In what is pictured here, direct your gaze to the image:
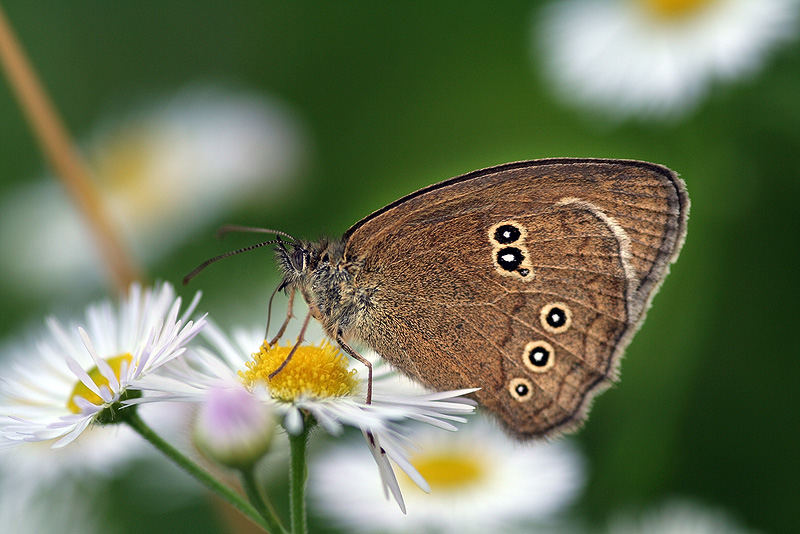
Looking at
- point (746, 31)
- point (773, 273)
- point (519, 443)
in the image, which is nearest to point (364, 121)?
point (746, 31)

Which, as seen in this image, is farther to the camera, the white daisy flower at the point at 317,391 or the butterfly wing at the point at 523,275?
the butterfly wing at the point at 523,275

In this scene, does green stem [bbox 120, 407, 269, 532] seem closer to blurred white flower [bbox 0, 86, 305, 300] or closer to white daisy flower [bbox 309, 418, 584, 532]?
white daisy flower [bbox 309, 418, 584, 532]

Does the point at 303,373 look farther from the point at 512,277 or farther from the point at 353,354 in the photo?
the point at 512,277

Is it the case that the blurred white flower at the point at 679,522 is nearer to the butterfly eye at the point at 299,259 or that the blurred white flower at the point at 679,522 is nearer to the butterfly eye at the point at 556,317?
the butterfly eye at the point at 556,317

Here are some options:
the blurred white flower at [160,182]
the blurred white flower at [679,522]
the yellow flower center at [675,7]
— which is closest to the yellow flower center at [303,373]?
the blurred white flower at [679,522]

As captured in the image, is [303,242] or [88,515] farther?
[88,515]

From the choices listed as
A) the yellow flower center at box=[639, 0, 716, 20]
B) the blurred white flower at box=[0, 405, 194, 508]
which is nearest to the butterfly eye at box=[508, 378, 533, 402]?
the blurred white flower at box=[0, 405, 194, 508]

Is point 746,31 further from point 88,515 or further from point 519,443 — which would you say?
point 88,515
